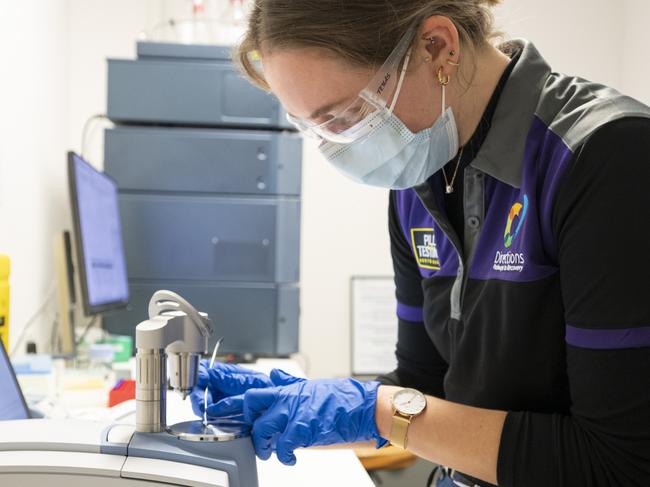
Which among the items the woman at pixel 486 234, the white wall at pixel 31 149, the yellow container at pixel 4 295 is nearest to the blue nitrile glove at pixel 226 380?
the woman at pixel 486 234

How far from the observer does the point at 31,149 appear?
2092 millimetres

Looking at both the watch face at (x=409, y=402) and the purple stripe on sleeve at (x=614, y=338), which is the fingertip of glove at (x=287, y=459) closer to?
the watch face at (x=409, y=402)

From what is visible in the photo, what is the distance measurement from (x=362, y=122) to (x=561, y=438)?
464mm

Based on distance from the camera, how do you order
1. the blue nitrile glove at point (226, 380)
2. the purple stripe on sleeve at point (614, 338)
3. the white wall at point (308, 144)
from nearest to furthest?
the purple stripe on sleeve at point (614, 338)
the blue nitrile glove at point (226, 380)
the white wall at point (308, 144)

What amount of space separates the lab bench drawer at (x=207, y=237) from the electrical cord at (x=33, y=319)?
0.26 m

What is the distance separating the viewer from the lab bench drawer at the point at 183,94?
2.21 m

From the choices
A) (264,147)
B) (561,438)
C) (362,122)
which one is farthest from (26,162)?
(561,438)

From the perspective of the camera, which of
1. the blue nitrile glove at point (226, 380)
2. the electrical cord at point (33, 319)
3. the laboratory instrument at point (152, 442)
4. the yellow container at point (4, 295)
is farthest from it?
the electrical cord at point (33, 319)

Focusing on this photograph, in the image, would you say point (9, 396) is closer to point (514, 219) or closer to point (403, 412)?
point (403, 412)

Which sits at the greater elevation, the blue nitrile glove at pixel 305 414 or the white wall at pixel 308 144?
the white wall at pixel 308 144

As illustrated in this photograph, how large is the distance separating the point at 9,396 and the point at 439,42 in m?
0.82

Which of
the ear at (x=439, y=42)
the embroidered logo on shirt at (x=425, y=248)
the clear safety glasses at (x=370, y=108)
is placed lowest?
the embroidered logo on shirt at (x=425, y=248)

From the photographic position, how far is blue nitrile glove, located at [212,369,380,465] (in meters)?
0.74

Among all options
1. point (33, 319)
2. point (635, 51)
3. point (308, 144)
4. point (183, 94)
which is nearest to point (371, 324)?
point (308, 144)
